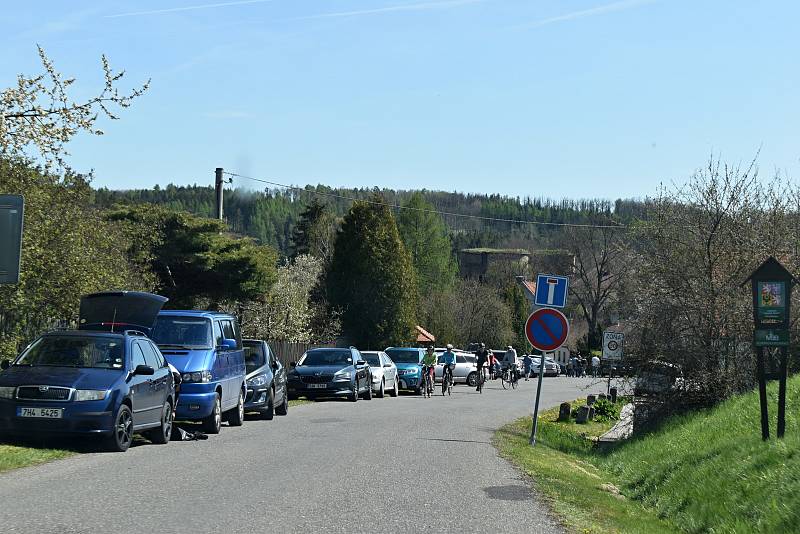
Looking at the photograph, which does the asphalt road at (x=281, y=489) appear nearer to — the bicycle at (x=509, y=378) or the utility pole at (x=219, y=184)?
the utility pole at (x=219, y=184)

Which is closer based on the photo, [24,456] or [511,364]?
[24,456]

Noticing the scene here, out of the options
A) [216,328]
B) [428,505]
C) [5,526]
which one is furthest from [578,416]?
[5,526]

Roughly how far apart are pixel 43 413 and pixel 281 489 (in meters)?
4.79

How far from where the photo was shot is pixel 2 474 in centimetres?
1198

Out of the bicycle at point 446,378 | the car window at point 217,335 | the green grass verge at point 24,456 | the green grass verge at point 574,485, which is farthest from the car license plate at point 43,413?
the bicycle at point 446,378

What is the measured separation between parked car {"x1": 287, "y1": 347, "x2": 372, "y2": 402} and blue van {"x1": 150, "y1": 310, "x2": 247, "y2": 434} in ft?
35.2

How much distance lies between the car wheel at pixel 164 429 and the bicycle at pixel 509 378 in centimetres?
3648

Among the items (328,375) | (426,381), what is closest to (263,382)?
(328,375)

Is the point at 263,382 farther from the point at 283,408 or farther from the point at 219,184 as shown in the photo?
the point at 219,184

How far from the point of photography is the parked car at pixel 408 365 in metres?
43.8

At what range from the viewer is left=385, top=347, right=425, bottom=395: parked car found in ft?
144

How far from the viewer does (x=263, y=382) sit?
76.2ft

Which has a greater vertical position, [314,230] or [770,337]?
[314,230]

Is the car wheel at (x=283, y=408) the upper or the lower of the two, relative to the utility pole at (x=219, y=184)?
lower
